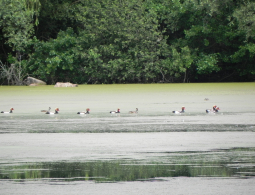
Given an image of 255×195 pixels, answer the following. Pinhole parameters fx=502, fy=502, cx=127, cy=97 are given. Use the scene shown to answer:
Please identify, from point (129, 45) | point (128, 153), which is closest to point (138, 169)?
point (128, 153)

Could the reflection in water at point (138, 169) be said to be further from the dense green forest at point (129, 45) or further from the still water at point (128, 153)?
the dense green forest at point (129, 45)

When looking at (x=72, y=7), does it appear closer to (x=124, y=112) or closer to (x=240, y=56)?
(x=240, y=56)

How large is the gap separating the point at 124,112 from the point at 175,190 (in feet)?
27.3

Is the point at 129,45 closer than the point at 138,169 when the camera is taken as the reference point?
No

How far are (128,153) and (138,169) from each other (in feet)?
Result: 3.74

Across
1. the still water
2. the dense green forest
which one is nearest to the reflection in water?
the still water

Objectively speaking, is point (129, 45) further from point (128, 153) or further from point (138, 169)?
point (138, 169)

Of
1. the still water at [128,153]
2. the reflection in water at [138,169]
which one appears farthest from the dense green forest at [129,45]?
the reflection in water at [138,169]

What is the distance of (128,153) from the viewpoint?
7281 mm

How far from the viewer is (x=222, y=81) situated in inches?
1304

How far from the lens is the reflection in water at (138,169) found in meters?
5.82

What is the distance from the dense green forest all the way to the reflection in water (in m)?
24.6

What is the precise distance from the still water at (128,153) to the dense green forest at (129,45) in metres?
19.1

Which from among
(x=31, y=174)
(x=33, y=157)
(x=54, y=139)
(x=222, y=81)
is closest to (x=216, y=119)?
(x=54, y=139)
